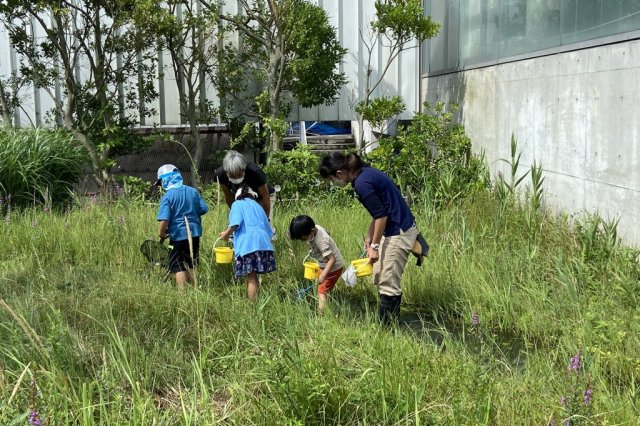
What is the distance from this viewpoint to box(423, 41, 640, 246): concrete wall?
5.69 metres

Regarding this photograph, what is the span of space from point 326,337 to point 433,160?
19.0 feet

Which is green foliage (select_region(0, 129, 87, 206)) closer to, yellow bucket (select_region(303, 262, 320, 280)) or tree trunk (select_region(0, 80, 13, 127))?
tree trunk (select_region(0, 80, 13, 127))

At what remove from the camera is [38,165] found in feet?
29.5

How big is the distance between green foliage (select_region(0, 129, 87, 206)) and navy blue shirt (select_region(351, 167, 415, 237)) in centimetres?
487

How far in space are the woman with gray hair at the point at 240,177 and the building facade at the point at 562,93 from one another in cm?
287

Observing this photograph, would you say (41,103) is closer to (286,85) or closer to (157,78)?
(157,78)

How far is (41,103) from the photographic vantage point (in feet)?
37.6

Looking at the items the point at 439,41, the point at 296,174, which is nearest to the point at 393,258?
the point at 296,174

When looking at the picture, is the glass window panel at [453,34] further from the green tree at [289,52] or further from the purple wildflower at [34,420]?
the purple wildflower at [34,420]

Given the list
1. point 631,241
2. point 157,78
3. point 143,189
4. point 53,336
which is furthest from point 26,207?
point 631,241

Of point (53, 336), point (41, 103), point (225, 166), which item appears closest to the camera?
point (53, 336)

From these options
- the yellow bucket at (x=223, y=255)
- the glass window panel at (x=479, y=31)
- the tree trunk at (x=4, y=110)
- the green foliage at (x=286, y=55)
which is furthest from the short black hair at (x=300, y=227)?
the tree trunk at (x=4, y=110)

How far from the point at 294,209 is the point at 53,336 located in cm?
548

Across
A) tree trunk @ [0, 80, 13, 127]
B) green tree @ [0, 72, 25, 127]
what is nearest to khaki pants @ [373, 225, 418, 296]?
tree trunk @ [0, 80, 13, 127]
